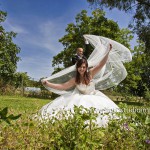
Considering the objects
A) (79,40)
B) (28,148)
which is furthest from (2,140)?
(79,40)

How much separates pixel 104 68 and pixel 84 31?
94.5ft

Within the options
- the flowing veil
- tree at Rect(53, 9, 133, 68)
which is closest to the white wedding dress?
the flowing veil

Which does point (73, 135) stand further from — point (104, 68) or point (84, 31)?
point (84, 31)

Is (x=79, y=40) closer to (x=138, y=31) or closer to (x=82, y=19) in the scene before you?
(x=82, y=19)

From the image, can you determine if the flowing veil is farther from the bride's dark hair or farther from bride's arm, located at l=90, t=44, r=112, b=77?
the bride's dark hair

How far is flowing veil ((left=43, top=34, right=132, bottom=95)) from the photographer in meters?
7.03

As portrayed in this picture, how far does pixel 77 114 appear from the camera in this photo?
9.30ft

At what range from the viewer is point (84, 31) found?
35.8 meters

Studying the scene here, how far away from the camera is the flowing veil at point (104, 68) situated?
7032mm

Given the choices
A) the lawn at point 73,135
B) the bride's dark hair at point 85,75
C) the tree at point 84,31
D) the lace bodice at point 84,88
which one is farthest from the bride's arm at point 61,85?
the tree at point 84,31

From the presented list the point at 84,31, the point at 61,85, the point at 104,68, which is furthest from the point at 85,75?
the point at 84,31

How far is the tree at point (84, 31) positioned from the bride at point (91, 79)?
1057 inches

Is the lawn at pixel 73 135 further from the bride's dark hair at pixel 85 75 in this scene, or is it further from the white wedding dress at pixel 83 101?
→ the bride's dark hair at pixel 85 75

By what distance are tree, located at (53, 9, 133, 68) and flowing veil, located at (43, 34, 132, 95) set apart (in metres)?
26.7
